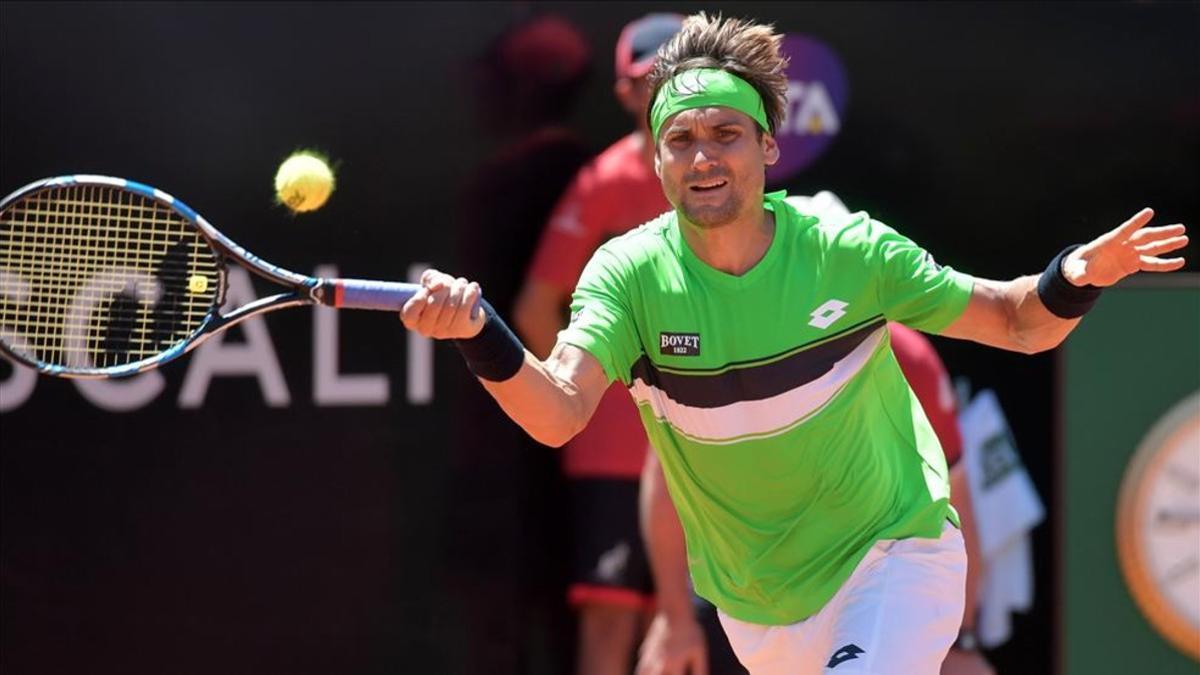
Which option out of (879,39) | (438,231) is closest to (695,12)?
(879,39)

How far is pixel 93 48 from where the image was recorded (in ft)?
16.5

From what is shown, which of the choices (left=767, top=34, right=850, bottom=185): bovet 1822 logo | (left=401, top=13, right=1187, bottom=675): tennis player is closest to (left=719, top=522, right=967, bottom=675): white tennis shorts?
(left=401, top=13, right=1187, bottom=675): tennis player

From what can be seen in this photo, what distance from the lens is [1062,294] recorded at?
3.69 meters

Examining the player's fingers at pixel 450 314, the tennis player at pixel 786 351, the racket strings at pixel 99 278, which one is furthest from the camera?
the racket strings at pixel 99 278

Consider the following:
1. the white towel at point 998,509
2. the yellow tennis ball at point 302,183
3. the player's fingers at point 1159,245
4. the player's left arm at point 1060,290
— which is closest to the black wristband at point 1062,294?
the player's left arm at point 1060,290

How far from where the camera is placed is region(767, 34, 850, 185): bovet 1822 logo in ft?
17.6

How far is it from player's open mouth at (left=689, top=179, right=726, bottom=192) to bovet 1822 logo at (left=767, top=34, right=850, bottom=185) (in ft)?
5.49

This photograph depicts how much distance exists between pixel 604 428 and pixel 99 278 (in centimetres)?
145

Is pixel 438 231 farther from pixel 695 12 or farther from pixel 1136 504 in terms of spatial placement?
pixel 1136 504

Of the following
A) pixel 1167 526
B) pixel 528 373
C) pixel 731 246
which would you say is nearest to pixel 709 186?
pixel 731 246

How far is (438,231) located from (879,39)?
1349 millimetres

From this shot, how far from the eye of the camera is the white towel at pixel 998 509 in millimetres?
5500

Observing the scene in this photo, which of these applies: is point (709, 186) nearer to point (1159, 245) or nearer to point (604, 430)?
point (1159, 245)

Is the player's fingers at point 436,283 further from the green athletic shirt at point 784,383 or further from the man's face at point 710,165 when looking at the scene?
the man's face at point 710,165
